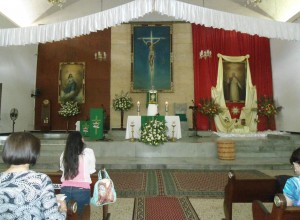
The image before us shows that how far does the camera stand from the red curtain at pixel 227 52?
464 inches

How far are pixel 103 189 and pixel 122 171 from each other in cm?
383

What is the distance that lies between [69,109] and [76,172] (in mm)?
9055

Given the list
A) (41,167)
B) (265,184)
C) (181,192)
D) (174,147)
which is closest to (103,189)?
(265,184)

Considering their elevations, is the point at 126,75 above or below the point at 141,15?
above

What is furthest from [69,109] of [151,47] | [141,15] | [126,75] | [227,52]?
[227,52]

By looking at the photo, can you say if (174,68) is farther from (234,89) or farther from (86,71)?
(86,71)

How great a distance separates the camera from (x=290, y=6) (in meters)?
9.70

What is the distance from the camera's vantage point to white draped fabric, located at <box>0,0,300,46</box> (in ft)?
15.3

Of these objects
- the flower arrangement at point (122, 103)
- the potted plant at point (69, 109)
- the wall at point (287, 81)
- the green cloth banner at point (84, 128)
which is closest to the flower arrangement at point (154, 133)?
the green cloth banner at point (84, 128)

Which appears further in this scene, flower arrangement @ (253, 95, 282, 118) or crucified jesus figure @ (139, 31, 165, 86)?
crucified jesus figure @ (139, 31, 165, 86)

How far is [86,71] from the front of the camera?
476 inches

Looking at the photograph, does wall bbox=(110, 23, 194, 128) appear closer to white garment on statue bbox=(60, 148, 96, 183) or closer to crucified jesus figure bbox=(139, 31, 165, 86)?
crucified jesus figure bbox=(139, 31, 165, 86)

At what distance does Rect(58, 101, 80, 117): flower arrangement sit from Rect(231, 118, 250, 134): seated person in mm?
6934

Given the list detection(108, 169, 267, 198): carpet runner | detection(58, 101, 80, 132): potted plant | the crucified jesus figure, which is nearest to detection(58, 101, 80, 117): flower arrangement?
detection(58, 101, 80, 132): potted plant
